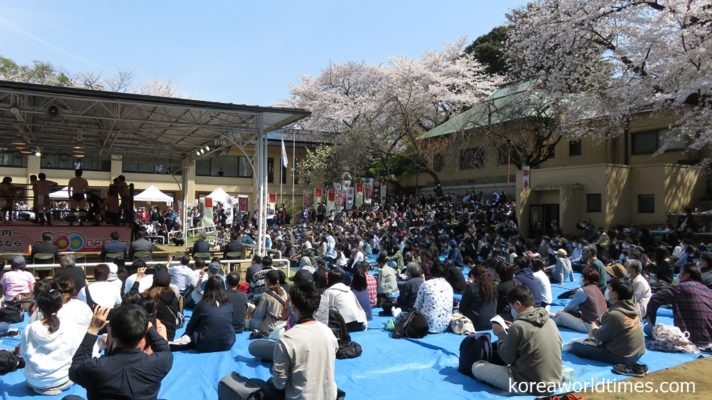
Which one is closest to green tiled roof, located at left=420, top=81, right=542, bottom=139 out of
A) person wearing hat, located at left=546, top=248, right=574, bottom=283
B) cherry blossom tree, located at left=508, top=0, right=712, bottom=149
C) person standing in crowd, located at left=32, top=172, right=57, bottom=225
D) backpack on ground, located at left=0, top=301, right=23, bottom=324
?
cherry blossom tree, located at left=508, top=0, right=712, bottom=149

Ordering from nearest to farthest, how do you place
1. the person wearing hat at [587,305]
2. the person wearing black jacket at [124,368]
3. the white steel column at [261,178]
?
1. the person wearing black jacket at [124,368]
2. the person wearing hat at [587,305]
3. the white steel column at [261,178]

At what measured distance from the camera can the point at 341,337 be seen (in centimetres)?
611

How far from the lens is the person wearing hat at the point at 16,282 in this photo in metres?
7.96

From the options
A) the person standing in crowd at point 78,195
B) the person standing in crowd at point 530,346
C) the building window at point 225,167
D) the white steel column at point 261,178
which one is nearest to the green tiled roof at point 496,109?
the white steel column at point 261,178

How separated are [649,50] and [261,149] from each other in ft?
38.5

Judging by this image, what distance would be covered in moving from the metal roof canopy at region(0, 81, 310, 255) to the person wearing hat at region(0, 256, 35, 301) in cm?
393

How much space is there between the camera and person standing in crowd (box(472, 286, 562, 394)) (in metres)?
4.44

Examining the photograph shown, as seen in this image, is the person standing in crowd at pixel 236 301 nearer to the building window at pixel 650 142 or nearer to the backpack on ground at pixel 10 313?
the backpack on ground at pixel 10 313

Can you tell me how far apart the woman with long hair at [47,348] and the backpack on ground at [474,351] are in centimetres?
395

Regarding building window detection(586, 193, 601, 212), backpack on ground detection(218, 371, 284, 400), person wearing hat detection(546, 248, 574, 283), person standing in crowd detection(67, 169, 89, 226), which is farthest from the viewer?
building window detection(586, 193, 601, 212)

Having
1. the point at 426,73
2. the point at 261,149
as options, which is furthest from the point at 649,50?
the point at 426,73

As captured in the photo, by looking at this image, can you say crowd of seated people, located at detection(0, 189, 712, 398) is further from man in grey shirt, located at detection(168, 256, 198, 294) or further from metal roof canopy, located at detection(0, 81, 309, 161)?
metal roof canopy, located at detection(0, 81, 309, 161)

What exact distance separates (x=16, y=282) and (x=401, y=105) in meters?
23.3

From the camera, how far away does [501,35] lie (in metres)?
35.1
